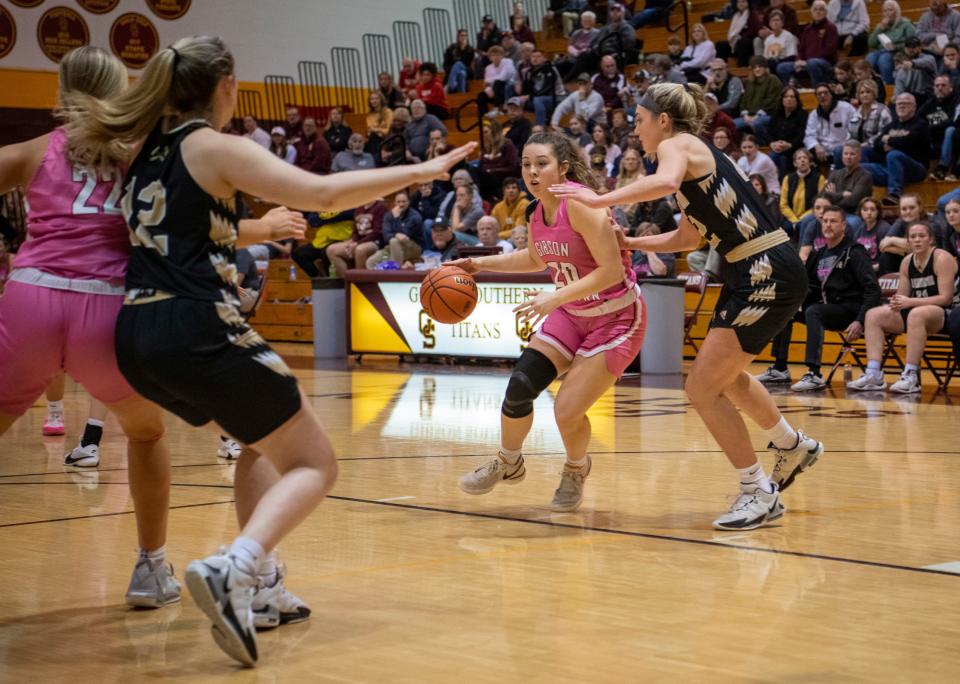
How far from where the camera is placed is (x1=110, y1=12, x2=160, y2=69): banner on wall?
21984 millimetres

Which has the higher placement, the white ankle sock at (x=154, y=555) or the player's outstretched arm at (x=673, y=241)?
the player's outstretched arm at (x=673, y=241)

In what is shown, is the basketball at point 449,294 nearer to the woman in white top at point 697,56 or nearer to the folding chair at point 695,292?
the folding chair at point 695,292

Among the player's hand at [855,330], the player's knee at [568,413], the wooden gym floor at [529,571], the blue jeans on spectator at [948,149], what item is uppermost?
the blue jeans on spectator at [948,149]

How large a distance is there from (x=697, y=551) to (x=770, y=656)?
4.64 feet

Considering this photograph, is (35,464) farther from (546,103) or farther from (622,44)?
(622,44)

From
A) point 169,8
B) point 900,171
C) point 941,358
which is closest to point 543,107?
point 900,171

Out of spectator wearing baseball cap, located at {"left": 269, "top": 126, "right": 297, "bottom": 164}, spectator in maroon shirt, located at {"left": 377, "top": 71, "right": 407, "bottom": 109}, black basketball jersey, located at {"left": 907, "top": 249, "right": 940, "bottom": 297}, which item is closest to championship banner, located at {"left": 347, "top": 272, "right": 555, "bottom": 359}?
black basketball jersey, located at {"left": 907, "top": 249, "right": 940, "bottom": 297}

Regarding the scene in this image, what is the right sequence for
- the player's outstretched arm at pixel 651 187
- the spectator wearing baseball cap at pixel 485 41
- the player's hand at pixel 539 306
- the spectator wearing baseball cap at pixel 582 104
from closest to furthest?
the player's outstretched arm at pixel 651 187 < the player's hand at pixel 539 306 < the spectator wearing baseball cap at pixel 582 104 < the spectator wearing baseball cap at pixel 485 41

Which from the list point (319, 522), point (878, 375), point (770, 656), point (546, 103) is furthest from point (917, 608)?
point (546, 103)

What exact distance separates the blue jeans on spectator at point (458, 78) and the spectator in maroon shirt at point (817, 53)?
6710 millimetres

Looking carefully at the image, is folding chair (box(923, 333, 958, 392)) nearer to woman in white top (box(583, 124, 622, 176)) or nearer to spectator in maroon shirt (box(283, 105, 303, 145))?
woman in white top (box(583, 124, 622, 176))

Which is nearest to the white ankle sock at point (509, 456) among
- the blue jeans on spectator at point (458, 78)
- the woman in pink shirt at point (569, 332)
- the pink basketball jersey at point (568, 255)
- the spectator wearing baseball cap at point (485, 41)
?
the woman in pink shirt at point (569, 332)

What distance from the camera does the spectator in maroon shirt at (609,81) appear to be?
17969 mm

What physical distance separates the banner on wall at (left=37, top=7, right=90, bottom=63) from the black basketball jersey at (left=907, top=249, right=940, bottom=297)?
15083mm
